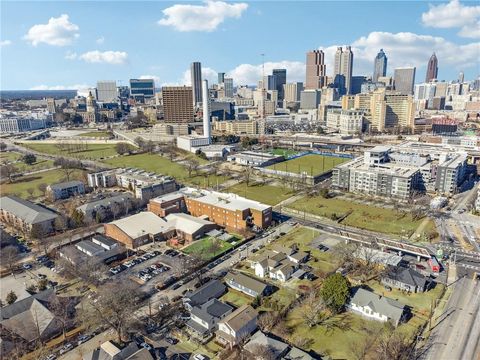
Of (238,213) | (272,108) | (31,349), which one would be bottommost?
(31,349)

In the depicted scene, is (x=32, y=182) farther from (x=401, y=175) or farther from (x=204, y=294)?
(x=401, y=175)

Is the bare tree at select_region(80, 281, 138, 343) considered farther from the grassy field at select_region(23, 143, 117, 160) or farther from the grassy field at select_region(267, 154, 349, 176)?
the grassy field at select_region(23, 143, 117, 160)

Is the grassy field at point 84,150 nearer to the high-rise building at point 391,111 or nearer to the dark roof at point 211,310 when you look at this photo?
the dark roof at point 211,310

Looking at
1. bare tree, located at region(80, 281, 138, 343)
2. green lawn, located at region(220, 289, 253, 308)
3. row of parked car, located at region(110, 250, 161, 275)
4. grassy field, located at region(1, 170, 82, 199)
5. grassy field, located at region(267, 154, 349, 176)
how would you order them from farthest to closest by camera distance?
grassy field, located at region(267, 154, 349, 176) < grassy field, located at region(1, 170, 82, 199) < row of parked car, located at region(110, 250, 161, 275) < green lawn, located at region(220, 289, 253, 308) < bare tree, located at region(80, 281, 138, 343)

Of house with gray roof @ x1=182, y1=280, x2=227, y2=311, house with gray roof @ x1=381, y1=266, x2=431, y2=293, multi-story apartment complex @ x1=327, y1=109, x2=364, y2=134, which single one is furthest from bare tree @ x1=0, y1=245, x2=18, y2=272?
multi-story apartment complex @ x1=327, y1=109, x2=364, y2=134

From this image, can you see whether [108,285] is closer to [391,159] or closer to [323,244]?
[323,244]

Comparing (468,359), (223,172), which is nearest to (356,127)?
(223,172)

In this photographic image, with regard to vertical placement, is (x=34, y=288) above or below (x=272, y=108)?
below
